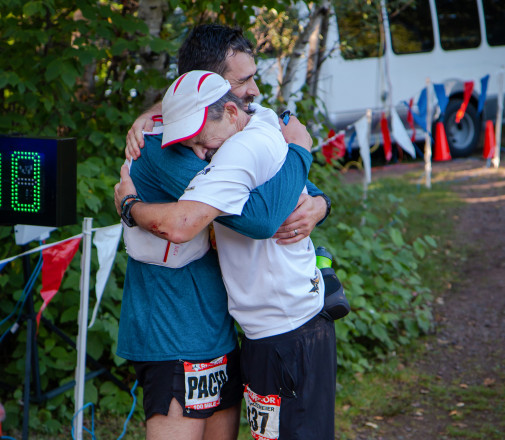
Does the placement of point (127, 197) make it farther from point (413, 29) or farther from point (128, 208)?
point (413, 29)

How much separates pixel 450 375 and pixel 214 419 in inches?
118

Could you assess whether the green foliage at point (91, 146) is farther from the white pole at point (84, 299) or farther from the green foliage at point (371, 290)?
the white pole at point (84, 299)

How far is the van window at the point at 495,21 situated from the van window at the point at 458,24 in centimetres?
20

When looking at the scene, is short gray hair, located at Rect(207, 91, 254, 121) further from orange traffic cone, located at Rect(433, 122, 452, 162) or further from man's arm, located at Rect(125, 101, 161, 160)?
orange traffic cone, located at Rect(433, 122, 452, 162)

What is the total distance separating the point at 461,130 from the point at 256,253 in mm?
10593

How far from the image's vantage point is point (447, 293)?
245 inches

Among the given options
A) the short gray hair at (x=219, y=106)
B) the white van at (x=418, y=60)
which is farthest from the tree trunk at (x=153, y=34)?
the white van at (x=418, y=60)

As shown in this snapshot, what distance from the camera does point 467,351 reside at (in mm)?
5172

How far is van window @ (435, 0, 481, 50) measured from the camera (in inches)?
450

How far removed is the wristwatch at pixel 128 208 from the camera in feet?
6.64

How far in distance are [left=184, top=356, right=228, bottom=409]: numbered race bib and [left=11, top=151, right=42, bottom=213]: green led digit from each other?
40.4 inches

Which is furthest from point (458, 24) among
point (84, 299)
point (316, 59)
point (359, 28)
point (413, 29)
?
point (84, 299)

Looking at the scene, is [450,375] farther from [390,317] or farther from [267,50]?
[267,50]

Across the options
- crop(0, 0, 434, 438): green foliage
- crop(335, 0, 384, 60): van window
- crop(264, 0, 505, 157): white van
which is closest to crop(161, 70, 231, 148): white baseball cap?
crop(0, 0, 434, 438): green foliage
